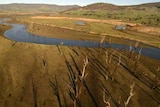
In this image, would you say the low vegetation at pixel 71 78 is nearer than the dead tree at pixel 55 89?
Yes

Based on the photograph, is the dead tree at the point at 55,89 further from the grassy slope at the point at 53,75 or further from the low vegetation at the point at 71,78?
the grassy slope at the point at 53,75

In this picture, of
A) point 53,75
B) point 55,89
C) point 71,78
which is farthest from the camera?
point 53,75

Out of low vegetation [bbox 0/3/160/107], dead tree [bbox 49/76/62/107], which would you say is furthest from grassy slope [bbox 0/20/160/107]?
dead tree [bbox 49/76/62/107]

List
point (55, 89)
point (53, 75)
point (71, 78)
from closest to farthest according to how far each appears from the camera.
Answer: point (55, 89)
point (71, 78)
point (53, 75)

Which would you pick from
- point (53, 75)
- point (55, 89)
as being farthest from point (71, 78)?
point (55, 89)

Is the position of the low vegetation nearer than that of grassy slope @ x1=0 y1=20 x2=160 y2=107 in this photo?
Yes

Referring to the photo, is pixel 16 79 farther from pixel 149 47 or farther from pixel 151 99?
pixel 149 47

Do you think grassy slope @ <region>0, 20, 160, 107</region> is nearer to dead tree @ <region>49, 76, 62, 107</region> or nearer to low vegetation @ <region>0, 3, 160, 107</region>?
low vegetation @ <region>0, 3, 160, 107</region>

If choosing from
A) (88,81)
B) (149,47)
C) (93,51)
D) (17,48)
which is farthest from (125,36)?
(88,81)

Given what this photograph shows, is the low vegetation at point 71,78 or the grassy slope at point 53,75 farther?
the grassy slope at point 53,75

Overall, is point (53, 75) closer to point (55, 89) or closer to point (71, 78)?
point (71, 78)

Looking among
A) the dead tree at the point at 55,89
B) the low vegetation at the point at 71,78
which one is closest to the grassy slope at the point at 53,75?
the low vegetation at the point at 71,78
